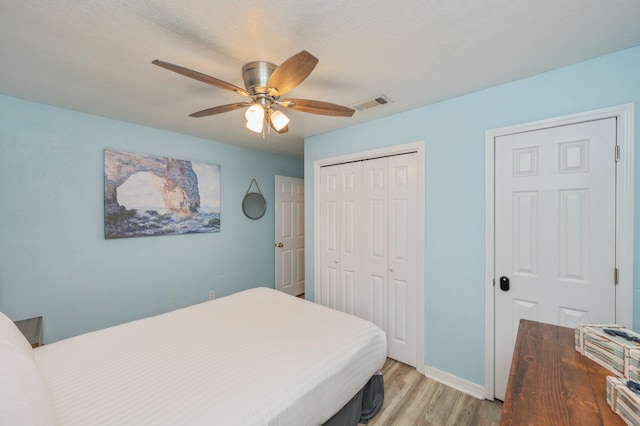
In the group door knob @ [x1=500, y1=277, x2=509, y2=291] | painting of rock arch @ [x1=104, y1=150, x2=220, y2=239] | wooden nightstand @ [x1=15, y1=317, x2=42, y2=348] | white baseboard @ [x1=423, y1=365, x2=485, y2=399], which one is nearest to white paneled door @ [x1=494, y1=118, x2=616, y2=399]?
door knob @ [x1=500, y1=277, x2=509, y2=291]

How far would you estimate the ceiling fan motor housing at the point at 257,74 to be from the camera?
5.14ft

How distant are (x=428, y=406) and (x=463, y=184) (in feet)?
5.75

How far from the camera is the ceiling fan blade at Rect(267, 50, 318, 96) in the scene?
116 cm

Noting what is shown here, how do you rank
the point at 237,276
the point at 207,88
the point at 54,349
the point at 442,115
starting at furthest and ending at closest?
the point at 237,276, the point at 442,115, the point at 207,88, the point at 54,349

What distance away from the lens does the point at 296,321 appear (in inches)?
70.4

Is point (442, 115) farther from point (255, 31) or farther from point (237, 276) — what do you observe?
point (237, 276)

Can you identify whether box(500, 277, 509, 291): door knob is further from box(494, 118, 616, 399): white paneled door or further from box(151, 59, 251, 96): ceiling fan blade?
box(151, 59, 251, 96): ceiling fan blade

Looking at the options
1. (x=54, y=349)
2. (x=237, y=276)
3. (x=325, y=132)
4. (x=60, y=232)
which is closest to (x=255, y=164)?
(x=325, y=132)

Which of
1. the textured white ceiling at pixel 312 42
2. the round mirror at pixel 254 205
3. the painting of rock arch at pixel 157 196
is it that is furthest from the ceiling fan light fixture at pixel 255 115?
the round mirror at pixel 254 205

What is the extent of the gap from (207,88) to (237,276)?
254 centimetres

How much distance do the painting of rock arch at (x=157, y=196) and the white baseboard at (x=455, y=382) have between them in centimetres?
291

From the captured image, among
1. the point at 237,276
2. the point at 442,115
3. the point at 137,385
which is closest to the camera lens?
the point at 137,385

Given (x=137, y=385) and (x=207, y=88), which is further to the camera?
(x=207, y=88)

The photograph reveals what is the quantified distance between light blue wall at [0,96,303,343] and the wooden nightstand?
56 mm
